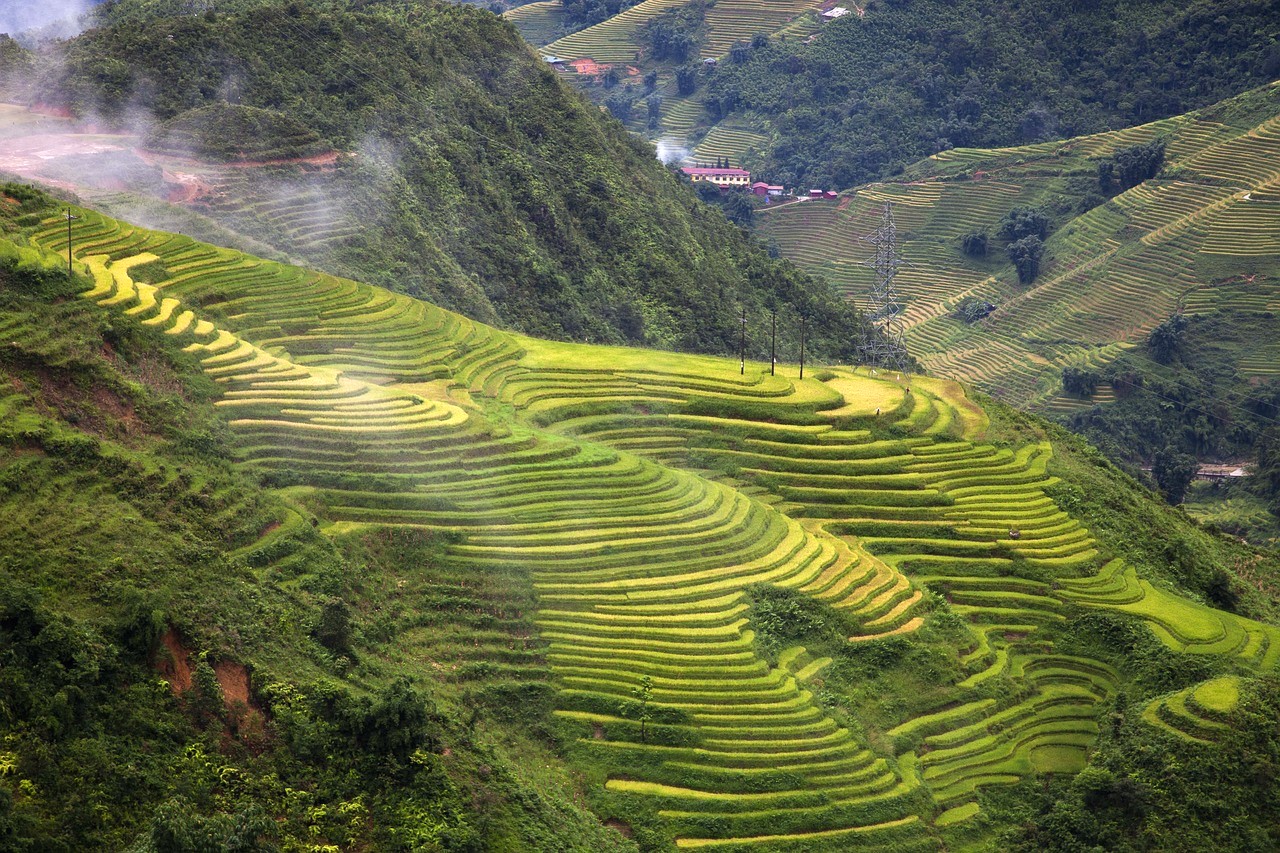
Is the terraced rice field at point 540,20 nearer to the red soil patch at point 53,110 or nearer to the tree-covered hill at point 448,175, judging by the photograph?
the tree-covered hill at point 448,175

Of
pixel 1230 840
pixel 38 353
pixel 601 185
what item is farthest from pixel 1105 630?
pixel 601 185

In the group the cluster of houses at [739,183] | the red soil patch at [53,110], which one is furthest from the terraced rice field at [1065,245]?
the red soil patch at [53,110]

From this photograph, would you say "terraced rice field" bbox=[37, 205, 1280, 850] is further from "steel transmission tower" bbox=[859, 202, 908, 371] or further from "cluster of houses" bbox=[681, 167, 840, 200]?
"cluster of houses" bbox=[681, 167, 840, 200]

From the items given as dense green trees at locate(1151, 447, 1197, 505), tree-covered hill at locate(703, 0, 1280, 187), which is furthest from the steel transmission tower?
dense green trees at locate(1151, 447, 1197, 505)

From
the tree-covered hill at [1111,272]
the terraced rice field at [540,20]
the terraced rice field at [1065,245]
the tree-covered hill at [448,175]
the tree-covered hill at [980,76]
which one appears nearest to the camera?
the tree-covered hill at [448,175]

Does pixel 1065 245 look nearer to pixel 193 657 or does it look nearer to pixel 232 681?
pixel 232 681

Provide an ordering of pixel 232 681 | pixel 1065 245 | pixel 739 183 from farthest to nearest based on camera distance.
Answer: pixel 739 183 < pixel 1065 245 < pixel 232 681

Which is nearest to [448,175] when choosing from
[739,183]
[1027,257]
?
[1027,257]
